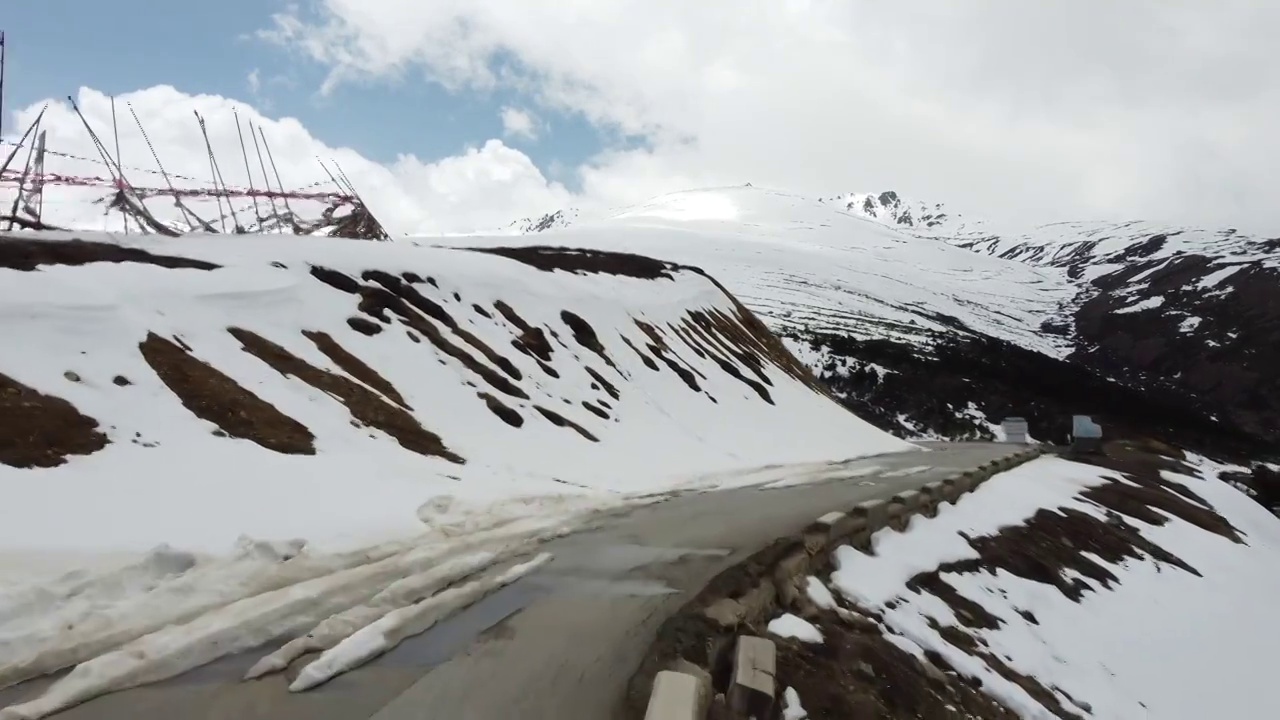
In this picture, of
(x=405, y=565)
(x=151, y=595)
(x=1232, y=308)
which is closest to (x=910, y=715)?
(x=405, y=565)

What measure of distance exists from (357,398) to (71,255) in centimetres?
792

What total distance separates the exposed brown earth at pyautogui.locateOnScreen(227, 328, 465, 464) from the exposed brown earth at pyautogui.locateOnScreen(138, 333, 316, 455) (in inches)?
72.6

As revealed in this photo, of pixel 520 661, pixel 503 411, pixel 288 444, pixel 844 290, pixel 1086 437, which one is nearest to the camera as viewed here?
pixel 520 661

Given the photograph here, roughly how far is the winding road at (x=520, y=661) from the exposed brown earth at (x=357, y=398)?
6.33 m

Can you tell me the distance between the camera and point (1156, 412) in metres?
89.0

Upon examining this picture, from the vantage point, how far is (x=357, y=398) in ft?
58.6

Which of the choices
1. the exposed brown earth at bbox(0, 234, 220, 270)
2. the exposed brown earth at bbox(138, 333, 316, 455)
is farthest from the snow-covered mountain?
the exposed brown earth at bbox(138, 333, 316, 455)

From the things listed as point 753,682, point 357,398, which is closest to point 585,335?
point 357,398

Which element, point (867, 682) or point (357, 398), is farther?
point (357, 398)

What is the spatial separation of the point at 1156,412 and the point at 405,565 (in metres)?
98.8

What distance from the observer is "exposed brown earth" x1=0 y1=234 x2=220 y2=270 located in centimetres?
1786

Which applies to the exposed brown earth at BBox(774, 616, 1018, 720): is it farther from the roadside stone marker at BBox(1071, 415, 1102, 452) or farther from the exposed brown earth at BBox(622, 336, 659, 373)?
the roadside stone marker at BBox(1071, 415, 1102, 452)

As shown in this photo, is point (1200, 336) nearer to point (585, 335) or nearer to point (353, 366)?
point (585, 335)

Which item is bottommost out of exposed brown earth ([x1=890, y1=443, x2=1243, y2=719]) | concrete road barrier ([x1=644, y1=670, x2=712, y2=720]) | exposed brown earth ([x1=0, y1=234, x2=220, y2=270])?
exposed brown earth ([x1=890, y1=443, x2=1243, y2=719])
